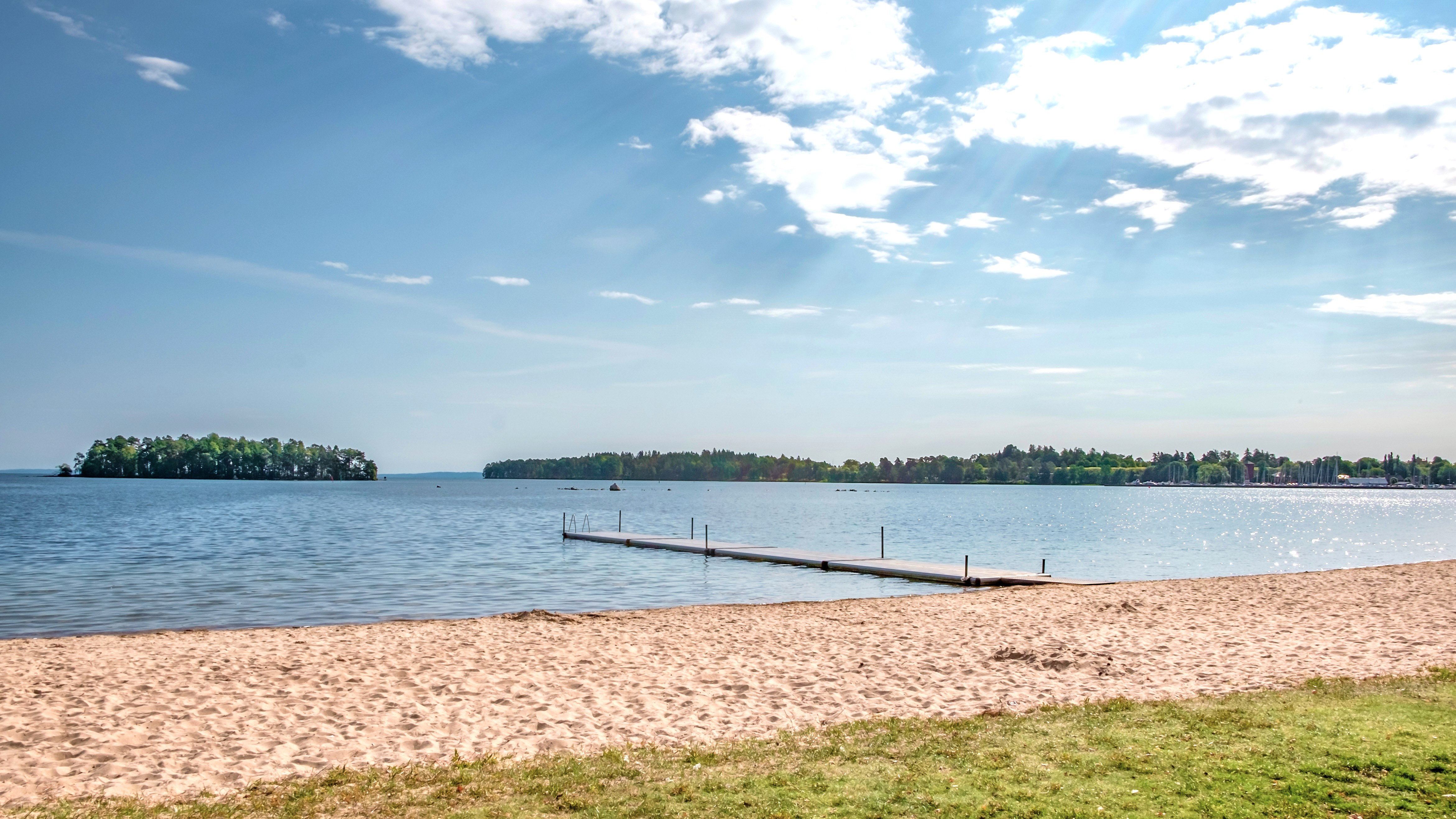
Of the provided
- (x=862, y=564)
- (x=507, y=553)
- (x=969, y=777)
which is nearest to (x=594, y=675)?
(x=969, y=777)

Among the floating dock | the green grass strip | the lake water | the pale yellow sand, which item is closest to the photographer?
the green grass strip

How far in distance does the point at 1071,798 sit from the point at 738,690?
5.88 metres

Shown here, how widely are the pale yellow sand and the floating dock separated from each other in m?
7.09

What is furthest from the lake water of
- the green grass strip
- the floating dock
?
the green grass strip

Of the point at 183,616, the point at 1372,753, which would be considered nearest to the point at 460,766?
the point at 1372,753

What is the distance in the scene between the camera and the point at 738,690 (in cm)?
1202

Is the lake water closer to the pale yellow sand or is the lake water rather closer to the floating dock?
the floating dock

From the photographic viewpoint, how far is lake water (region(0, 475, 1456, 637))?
82.2ft

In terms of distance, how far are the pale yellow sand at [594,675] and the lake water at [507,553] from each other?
19.9 feet

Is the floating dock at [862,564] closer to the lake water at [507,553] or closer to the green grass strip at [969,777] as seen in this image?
the lake water at [507,553]

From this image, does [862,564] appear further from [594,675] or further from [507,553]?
[594,675]

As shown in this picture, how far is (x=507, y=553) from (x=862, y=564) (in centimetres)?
1844

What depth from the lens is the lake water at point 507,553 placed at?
2505 centimetres

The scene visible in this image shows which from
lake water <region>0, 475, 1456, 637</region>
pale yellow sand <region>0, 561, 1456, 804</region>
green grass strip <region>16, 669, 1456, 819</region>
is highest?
green grass strip <region>16, 669, 1456, 819</region>
